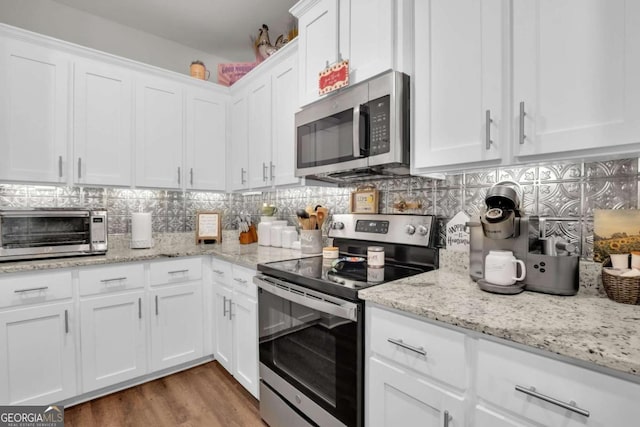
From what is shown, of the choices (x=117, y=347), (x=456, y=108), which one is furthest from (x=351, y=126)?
(x=117, y=347)

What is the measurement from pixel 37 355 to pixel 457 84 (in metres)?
2.62

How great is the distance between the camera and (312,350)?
141 centimetres

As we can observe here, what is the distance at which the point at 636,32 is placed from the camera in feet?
2.92

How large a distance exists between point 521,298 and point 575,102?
664 millimetres

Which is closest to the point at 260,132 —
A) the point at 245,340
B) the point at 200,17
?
the point at 200,17

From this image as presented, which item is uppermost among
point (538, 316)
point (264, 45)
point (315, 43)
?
point (264, 45)

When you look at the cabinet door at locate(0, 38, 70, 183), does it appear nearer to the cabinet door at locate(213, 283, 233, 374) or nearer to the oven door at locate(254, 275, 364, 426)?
the cabinet door at locate(213, 283, 233, 374)

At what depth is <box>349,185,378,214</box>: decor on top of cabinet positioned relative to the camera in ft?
6.33

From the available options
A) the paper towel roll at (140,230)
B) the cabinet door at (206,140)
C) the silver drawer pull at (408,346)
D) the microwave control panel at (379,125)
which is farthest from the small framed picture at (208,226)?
the silver drawer pull at (408,346)

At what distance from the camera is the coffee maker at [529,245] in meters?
1.09

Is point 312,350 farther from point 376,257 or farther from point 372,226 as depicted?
point 372,226

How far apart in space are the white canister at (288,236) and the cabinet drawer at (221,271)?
48cm

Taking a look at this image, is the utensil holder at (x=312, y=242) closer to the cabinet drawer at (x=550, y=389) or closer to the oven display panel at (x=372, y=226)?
the oven display panel at (x=372, y=226)

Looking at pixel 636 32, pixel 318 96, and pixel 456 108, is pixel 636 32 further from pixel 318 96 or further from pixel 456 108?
pixel 318 96
